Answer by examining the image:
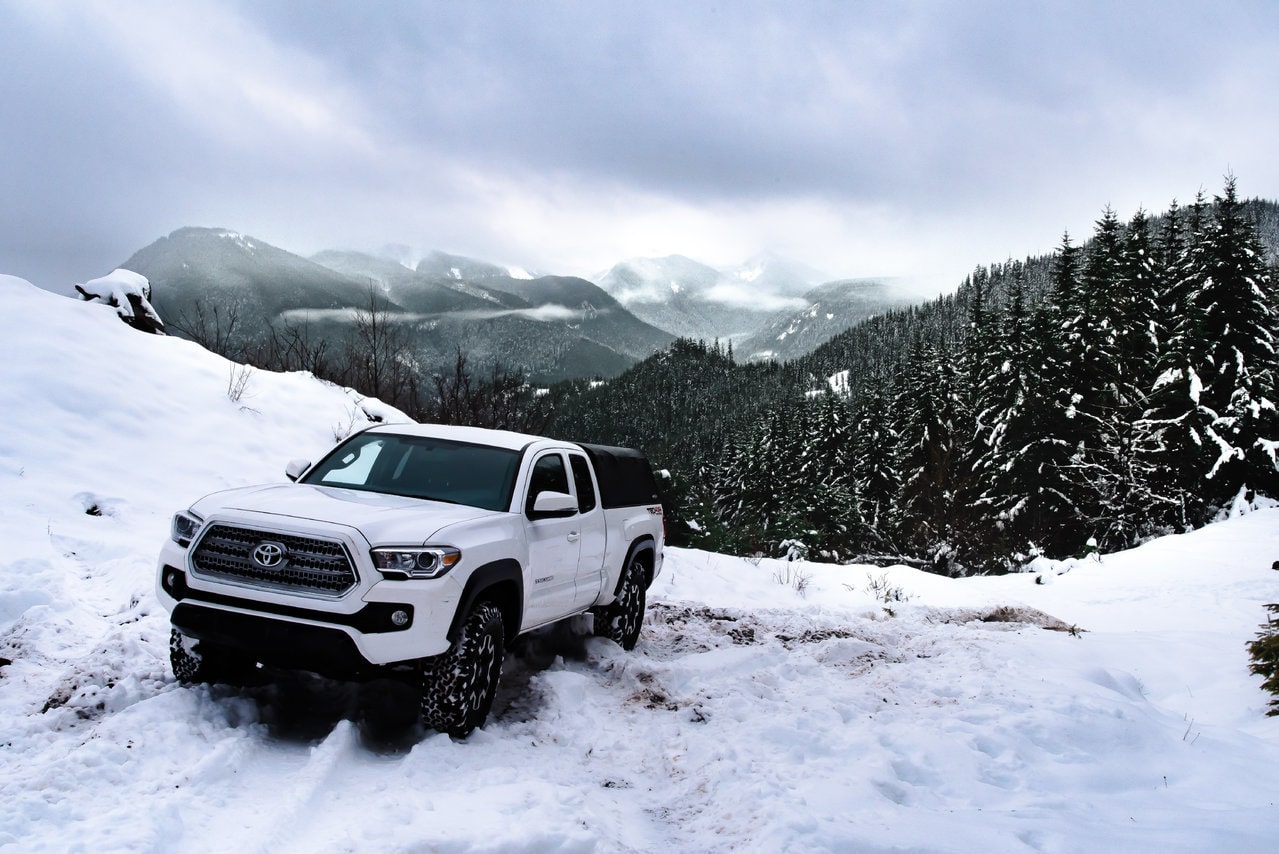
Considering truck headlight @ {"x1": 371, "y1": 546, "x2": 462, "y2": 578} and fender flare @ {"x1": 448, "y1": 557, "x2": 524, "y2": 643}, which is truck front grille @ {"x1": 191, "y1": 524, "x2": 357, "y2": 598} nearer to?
truck headlight @ {"x1": 371, "y1": 546, "x2": 462, "y2": 578}

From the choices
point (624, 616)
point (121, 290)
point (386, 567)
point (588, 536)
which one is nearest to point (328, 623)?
point (386, 567)

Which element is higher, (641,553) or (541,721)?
(641,553)

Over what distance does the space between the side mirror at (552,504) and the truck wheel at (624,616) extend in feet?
6.41

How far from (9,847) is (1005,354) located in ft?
110

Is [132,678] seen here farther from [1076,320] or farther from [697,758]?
[1076,320]

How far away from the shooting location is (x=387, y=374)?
2684cm

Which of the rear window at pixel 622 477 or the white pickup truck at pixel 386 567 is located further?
the rear window at pixel 622 477

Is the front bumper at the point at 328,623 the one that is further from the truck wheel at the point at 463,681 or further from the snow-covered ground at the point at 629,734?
the snow-covered ground at the point at 629,734

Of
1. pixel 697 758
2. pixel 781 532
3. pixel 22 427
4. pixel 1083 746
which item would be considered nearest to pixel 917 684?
pixel 1083 746

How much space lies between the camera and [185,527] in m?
4.71

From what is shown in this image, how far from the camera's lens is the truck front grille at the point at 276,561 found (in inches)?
167

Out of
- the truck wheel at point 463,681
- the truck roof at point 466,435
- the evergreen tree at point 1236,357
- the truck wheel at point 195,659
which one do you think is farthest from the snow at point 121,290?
the evergreen tree at point 1236,357

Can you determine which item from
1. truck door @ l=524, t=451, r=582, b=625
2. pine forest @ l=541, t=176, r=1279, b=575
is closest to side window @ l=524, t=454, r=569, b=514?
truck door @ l=524, t=451, r=582, b=625

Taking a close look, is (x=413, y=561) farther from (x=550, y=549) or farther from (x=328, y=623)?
(x=550, y=549)
